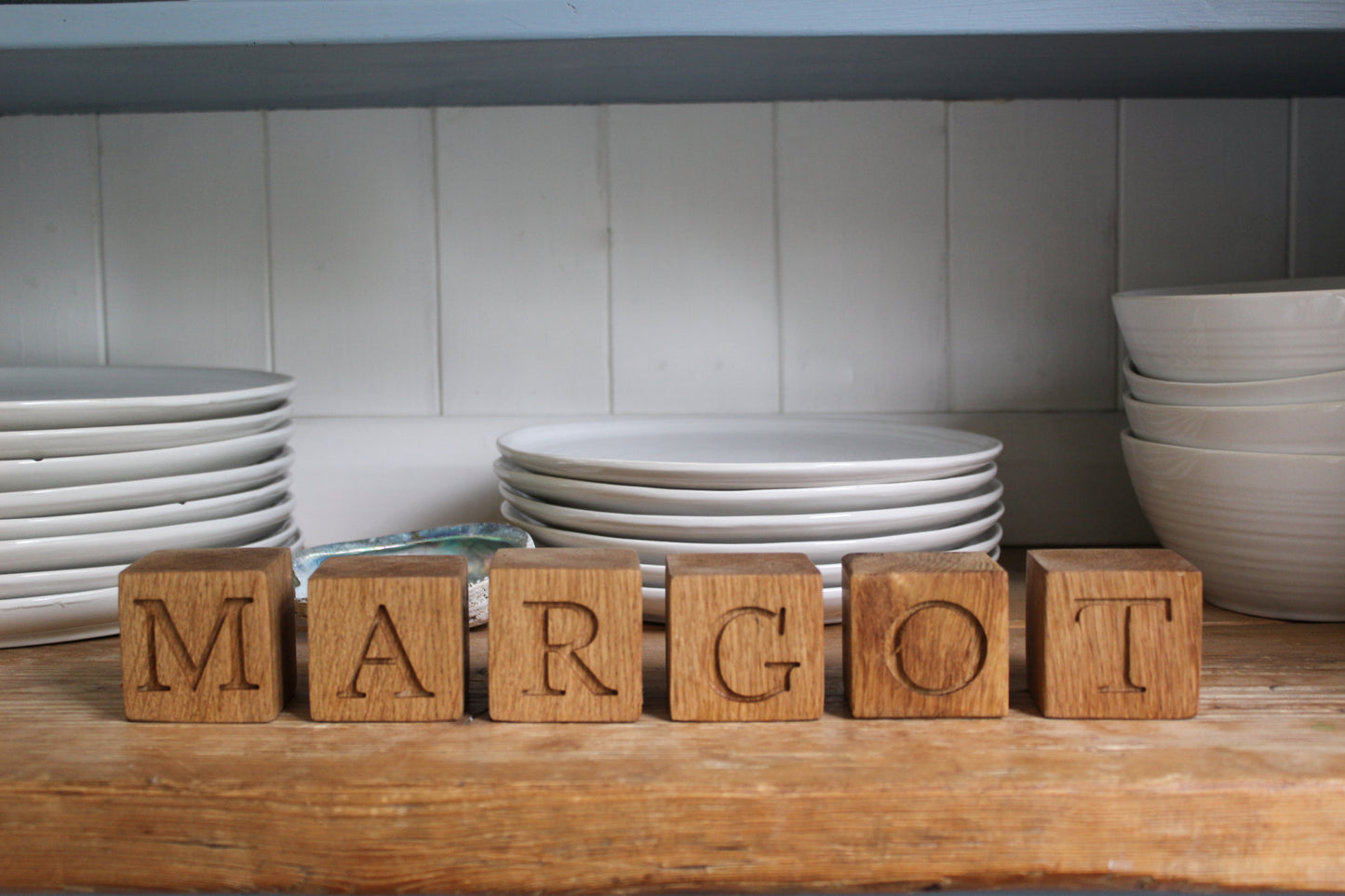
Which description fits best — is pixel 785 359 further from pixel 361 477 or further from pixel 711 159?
pixel 361 477

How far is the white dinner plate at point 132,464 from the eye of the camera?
2.49ft

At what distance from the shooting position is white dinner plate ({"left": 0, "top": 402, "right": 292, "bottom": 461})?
2.47ft

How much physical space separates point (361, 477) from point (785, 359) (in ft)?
1.46

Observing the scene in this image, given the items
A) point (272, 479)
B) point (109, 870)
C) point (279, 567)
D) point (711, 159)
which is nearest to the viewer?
point (109, 870)

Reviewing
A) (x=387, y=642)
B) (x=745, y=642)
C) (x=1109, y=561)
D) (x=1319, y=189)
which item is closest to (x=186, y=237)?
(x=387, y=642)

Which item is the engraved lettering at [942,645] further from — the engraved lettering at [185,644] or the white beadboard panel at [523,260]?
the white beadboard panel at [523,260]

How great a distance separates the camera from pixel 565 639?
631 mm

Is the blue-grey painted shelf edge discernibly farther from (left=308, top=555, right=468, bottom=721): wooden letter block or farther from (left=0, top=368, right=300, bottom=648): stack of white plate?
(left=308, top=555, right=468, bottom=721): wooden letter block

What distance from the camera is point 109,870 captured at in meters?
0.55

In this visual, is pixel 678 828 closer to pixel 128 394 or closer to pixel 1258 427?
pixel 1258 427

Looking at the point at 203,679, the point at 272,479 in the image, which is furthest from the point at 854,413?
the point at 203,679

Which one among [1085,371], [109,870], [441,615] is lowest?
[109,870]

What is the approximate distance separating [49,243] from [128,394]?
24 centimetres

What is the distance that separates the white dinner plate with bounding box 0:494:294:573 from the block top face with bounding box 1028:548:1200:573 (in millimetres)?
579
